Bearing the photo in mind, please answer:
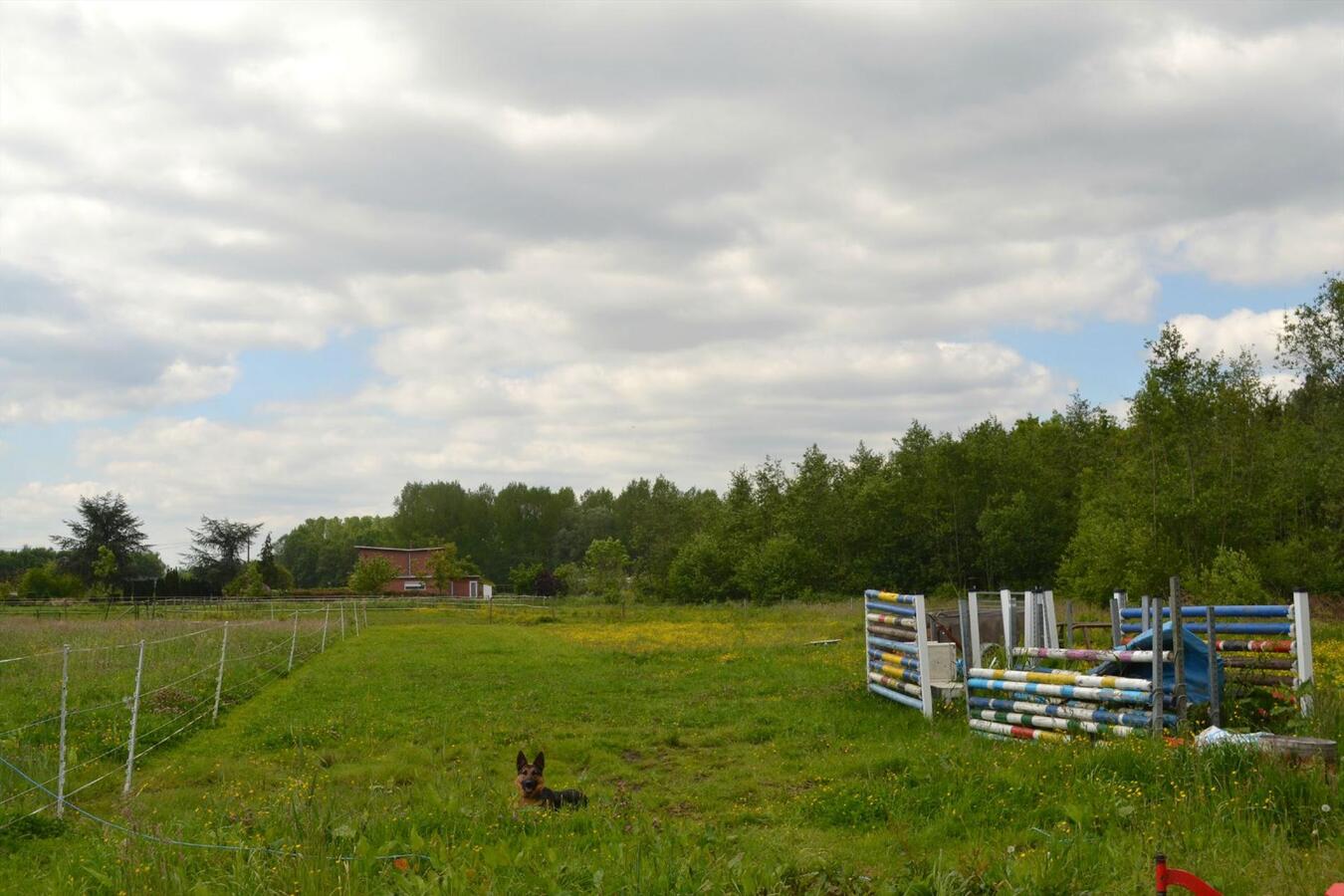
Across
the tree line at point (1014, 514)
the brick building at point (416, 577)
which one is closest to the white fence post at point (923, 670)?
the tree line at point (1014, 514)

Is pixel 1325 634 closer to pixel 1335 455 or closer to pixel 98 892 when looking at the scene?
pixel 1335 455

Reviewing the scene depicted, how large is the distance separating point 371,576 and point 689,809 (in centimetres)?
7697

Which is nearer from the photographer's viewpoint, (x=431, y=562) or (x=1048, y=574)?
(x=1048, y=574)

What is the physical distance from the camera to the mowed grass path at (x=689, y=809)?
6516 mm

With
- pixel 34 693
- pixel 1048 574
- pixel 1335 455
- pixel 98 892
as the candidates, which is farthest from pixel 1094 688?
pixel 1048 574

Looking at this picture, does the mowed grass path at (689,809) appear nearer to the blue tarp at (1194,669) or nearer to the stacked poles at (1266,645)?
the blue tarp at (1194,669)

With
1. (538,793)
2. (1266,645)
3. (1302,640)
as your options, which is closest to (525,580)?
(1266,645)

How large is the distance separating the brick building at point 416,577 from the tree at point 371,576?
32.1 ft

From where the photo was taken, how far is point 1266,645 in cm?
1214

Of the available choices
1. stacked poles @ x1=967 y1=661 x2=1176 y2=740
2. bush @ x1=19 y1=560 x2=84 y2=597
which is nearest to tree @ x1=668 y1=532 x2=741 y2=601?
bush @ x1=19 y1=560 x2=84 y2=597

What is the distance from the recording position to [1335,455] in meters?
42.2

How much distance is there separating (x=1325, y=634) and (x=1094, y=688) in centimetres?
1839

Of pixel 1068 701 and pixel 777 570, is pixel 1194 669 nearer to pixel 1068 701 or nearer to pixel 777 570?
pixel 1068 701

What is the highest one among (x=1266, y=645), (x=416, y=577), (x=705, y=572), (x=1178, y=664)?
(x=1266, y=645)
